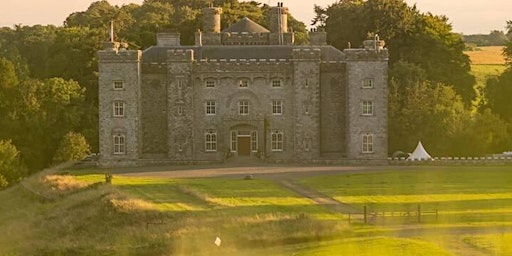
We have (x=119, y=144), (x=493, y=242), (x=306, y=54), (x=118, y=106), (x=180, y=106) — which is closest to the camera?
(x=493, y=242)

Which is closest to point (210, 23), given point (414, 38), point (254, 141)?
point (254, 141)

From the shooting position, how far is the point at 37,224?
1909 inches

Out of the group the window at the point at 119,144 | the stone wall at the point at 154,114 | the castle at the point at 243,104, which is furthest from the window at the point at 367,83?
the window at the point at 119,144

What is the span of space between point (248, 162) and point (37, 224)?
20.1m

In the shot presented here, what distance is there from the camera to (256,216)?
42.7m

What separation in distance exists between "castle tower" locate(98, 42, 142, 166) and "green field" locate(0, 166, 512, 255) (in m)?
6.47

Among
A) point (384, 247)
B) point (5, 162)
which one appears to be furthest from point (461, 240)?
point (5, 162)

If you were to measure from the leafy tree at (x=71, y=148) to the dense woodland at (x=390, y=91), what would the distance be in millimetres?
60

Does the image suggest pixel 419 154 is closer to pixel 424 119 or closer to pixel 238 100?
pixel 424 119

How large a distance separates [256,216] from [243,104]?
981 inches

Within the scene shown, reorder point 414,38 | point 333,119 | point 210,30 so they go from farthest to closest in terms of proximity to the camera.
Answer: point 414,38 → point 210,30 → point 333,119

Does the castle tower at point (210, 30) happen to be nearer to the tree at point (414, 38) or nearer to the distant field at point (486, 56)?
the tree at point (414, 38)

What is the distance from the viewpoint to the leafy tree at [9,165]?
63688 millimetres

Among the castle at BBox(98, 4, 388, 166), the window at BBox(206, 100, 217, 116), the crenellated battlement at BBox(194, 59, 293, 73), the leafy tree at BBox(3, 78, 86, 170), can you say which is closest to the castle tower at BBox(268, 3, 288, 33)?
the castle at BBox(98, 4, 388, 166)
